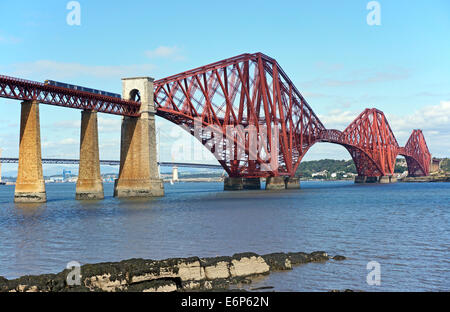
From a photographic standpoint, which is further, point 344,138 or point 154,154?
point 344,138

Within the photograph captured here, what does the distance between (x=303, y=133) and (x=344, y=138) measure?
36.7m

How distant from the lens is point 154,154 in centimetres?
7244

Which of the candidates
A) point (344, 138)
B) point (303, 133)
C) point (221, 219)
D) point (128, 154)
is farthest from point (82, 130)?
point (344, 138)

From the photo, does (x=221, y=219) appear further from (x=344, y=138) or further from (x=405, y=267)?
(x=344, y=138)

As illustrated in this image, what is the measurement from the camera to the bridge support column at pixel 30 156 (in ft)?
171

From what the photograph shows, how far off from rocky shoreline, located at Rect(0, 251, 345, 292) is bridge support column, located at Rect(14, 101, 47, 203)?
131 feet

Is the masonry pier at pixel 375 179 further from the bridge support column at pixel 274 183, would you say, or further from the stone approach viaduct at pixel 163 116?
the bridge support column at pixel 274 183

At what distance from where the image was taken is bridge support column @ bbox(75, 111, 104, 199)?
203 ft

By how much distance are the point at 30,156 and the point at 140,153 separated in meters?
20.6

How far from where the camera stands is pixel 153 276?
14648 mm

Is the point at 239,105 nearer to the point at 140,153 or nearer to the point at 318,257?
the point at 140,153

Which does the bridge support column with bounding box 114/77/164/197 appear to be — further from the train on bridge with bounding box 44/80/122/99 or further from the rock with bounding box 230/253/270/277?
the rock with bounding box 230/253/270/277

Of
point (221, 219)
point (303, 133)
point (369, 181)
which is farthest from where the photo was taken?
point (369, 181)

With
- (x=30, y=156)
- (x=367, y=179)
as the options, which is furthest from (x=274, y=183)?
(x=367, y=179)
